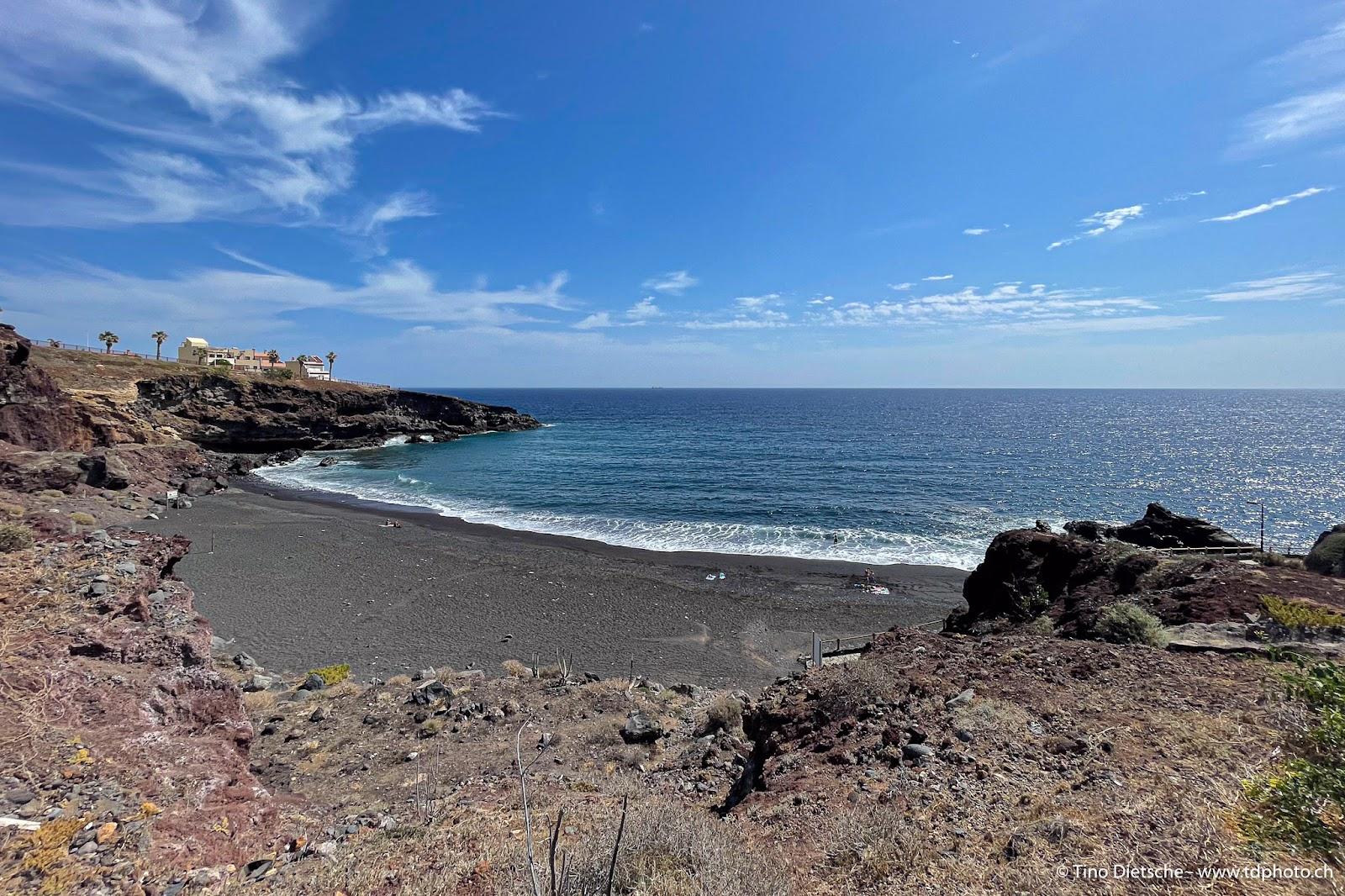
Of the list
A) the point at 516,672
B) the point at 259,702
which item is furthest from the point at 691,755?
the point at 259,702

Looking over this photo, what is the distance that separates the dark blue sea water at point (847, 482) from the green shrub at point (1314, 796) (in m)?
23.9

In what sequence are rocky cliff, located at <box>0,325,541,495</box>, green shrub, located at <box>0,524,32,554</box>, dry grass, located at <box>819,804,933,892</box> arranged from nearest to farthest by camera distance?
dry grass, located at <box>819,804,933,892</box>
green shrub, located at <box>0,524,32,554</box>
rocky cliff, located at <box>0,325,541,495</box>

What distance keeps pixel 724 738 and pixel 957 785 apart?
3646mm

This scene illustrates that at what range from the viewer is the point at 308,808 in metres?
6.71

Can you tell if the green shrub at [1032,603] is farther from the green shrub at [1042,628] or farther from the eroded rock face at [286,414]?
the eroded rock face at [286,414]

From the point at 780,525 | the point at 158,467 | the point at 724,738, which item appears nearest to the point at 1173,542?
the point at 780,525

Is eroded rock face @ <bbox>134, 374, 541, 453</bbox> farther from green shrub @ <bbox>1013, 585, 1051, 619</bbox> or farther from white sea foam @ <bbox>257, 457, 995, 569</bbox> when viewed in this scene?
green shrub @ <bbox>1013, 585, 1051, 619</bbox>

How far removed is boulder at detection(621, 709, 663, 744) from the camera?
8.91 metres

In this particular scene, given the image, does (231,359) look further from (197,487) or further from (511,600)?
(511,600)

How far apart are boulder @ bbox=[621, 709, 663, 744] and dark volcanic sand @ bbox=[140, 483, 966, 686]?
5.68 m

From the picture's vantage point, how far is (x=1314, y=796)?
3.38 meters

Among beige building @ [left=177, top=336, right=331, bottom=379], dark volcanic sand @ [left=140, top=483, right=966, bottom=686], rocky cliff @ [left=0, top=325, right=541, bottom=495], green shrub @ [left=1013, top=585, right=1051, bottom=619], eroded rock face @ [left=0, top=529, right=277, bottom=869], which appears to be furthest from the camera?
beige building @ [left=177, top=336, right=331, bottom=379]

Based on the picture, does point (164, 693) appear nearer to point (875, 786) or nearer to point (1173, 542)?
point (875, 786)

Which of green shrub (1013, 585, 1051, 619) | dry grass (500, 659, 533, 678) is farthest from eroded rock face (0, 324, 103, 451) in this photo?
green shrub (1013, 585, 1051, 619)
